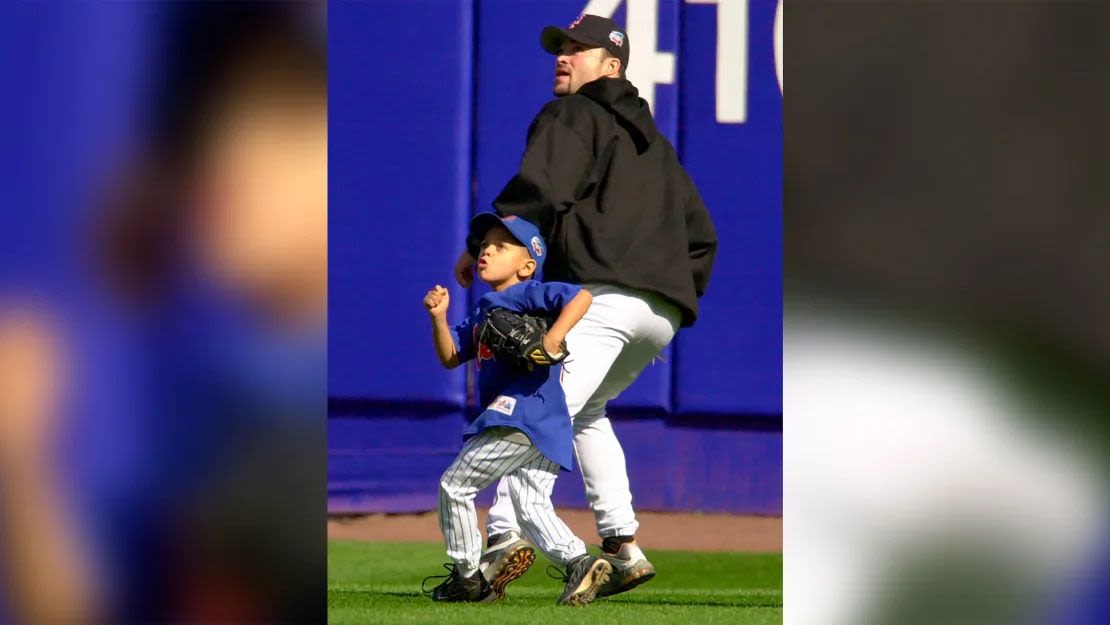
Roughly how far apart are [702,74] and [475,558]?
150 cm

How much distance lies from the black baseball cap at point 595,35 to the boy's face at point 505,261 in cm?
46

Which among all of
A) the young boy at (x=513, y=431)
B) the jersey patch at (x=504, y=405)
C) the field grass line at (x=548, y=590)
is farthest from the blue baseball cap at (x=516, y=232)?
the field grass line at (x=548, y=590)

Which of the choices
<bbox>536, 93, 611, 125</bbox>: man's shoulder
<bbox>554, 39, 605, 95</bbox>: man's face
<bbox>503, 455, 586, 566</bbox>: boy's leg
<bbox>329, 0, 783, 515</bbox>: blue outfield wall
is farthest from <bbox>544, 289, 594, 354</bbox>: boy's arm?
<bbox>329, 0, 783, 515</bbox>: blue outfield wall

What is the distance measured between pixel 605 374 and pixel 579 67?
0.60 m

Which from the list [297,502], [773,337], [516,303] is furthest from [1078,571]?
[773,337]

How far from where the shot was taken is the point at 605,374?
2.31m

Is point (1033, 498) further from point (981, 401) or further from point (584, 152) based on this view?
point (584, 152)

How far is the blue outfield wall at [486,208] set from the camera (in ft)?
10.4

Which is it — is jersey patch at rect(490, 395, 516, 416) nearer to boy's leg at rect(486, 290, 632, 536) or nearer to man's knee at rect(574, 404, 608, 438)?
boy's leg at rect(486, 290, 632, 536)

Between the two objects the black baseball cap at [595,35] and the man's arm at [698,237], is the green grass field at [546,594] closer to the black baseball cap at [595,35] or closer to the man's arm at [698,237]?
the man's arm at [698,237]

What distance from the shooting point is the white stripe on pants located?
2285 mm

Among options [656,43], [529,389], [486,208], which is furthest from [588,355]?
[656,43]

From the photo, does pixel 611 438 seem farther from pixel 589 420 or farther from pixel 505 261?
pixel 505 261

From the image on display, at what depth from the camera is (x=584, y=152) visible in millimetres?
2301
